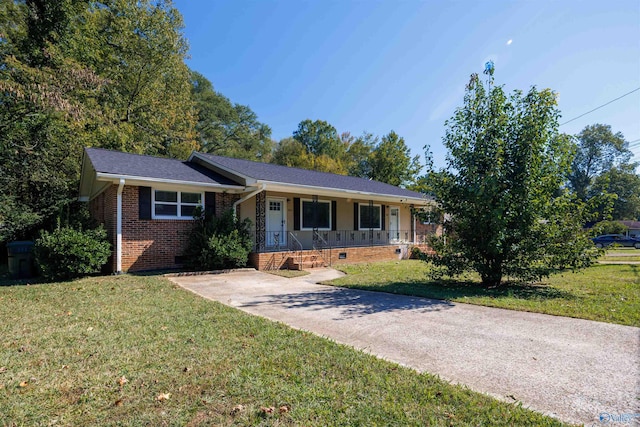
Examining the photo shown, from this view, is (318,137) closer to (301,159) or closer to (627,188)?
(301,159)

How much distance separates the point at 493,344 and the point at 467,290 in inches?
160

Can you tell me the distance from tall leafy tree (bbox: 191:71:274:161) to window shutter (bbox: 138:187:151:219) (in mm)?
23646

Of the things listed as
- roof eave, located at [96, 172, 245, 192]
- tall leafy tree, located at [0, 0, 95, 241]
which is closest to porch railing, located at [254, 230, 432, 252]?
roof eave, located at [96, 172, 245, 192]

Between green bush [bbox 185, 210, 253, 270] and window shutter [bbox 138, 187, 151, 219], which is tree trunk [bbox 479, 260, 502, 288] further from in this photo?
window shutter [bbox 138, 187, 151, 219]

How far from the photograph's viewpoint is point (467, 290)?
8.20 meters

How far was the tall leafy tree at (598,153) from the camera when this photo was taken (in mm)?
58094

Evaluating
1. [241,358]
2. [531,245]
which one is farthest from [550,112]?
[241,358]

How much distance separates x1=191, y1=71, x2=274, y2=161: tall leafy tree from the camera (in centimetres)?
3519

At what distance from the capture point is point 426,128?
17234 millimetres

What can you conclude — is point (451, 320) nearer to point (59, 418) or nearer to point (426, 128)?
point (59, 418)

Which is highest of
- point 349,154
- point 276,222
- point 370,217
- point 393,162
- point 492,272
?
point 349,154

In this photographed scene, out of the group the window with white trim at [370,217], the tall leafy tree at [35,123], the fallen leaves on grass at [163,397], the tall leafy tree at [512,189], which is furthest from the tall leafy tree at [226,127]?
the fallen leaves on grass at [163,397]

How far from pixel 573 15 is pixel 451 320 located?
10620 mm

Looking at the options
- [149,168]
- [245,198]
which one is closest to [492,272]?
[245,198]
